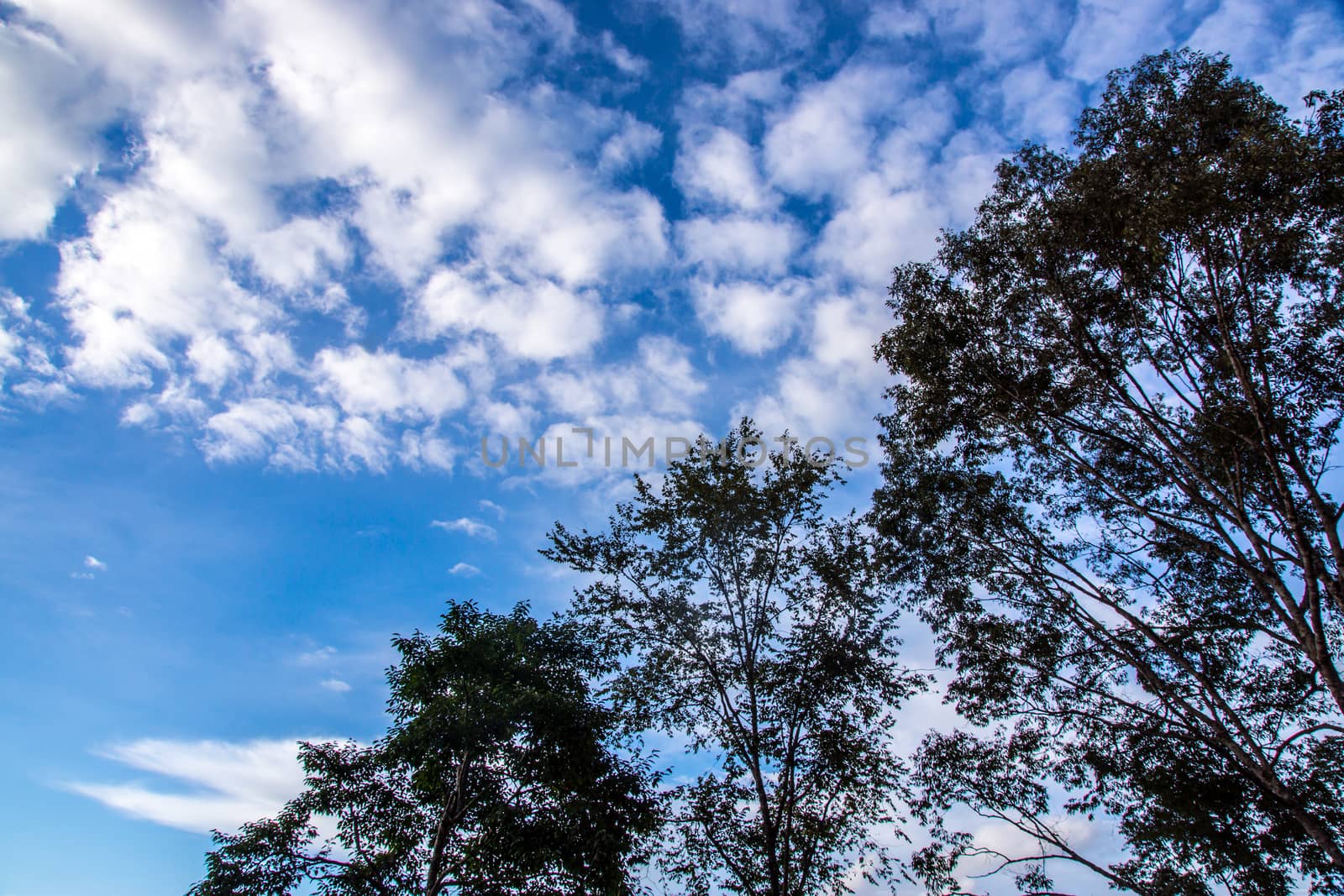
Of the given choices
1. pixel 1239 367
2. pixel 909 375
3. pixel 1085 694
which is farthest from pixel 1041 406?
pixel 1085 694

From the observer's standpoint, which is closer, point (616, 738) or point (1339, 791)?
point (1339, 791)

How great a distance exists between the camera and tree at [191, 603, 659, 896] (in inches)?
441

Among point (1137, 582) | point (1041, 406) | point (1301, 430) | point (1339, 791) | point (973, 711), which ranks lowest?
point (1339, 791)

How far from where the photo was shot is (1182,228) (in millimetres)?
10750

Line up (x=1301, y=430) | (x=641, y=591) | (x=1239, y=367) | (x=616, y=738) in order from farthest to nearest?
(x=641, y=591) < (x=616, y=738) < (x=1301, y=430) < (x=1239, y=367)

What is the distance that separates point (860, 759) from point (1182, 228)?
35.8ft

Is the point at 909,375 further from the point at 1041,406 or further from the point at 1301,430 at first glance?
the point at 1301,430

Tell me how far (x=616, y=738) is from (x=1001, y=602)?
854cm

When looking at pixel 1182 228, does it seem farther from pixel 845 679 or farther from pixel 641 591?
pixel 641 591

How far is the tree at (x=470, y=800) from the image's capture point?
36.8 ft

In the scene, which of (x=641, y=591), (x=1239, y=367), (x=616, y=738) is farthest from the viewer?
(x=641, y=591)

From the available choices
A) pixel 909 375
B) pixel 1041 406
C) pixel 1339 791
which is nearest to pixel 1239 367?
pixel 1041 406

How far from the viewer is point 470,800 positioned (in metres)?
12.4

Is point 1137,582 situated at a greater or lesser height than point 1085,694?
greater
